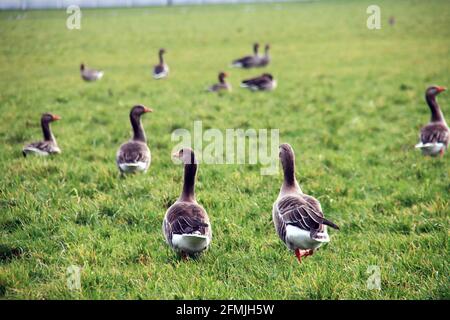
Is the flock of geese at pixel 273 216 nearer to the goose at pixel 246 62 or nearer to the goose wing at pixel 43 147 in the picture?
the goose wing at pixel 43 147

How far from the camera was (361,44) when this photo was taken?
106 feet

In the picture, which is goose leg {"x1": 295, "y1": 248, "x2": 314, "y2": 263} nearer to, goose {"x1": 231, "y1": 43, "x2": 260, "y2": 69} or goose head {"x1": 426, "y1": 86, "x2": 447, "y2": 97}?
goose head {"x1": 426, "y1": 86, "x2": 447, "y2": 97}

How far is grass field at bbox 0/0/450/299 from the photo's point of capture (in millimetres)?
4852

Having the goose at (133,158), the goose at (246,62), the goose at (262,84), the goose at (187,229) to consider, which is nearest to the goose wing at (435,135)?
the goose at (133,158)

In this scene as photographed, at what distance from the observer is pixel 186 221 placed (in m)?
5.12

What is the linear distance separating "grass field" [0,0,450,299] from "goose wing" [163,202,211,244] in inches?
14.4

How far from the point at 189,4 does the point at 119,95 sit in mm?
63536

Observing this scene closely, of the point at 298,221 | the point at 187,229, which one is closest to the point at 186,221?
the point at 187,229

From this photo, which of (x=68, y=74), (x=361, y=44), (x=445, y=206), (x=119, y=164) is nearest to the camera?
(x=445, y=206)

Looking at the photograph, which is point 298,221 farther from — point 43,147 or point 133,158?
point 43,147

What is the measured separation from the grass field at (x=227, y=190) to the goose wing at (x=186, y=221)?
1.20 feet

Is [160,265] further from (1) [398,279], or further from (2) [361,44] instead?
(2) [361,44]

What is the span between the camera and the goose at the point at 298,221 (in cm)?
490
